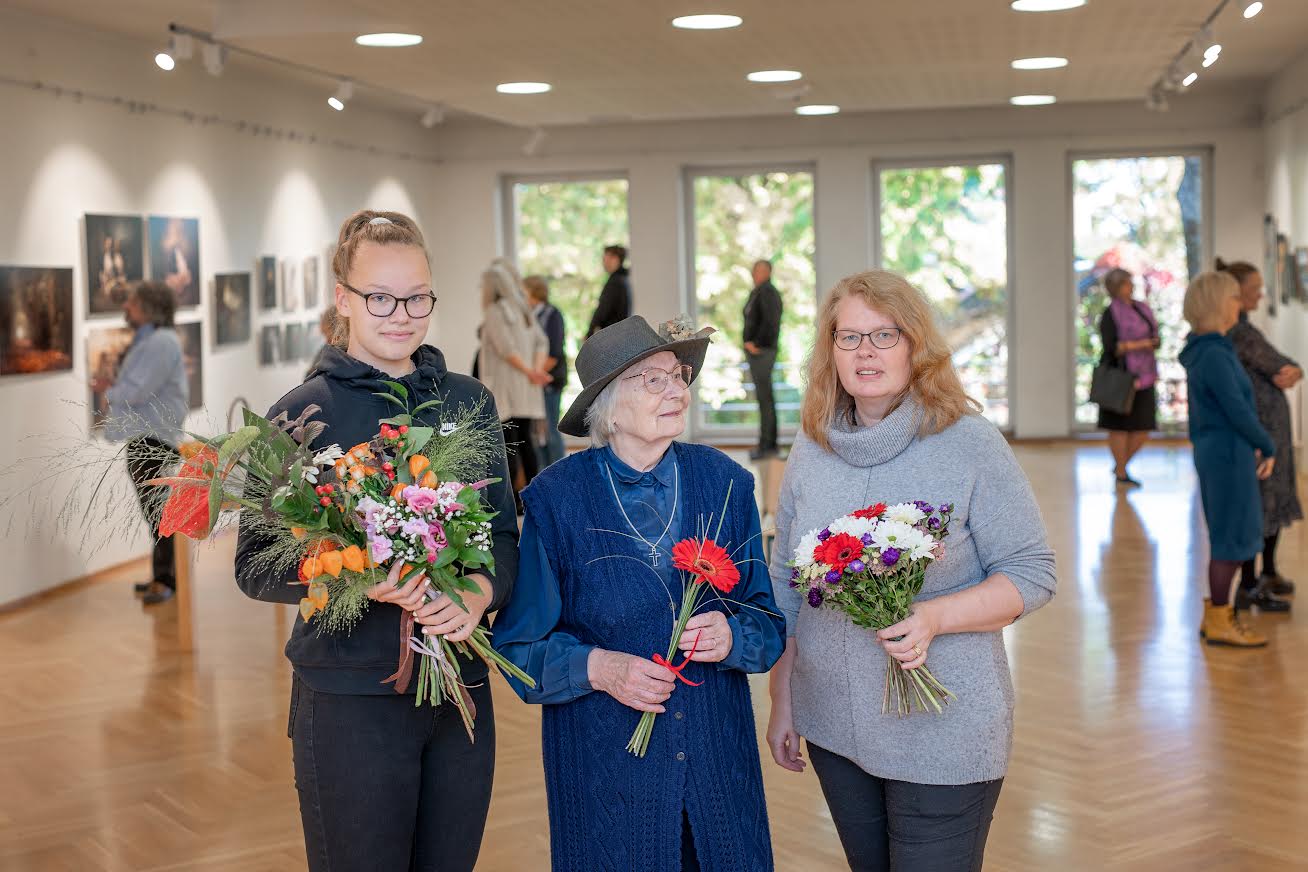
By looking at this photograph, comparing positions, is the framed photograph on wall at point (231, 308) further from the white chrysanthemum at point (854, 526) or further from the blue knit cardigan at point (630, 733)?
the white chrysanthemum at point (854, 526)

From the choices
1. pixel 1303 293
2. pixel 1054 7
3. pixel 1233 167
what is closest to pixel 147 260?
pixel 1054 7

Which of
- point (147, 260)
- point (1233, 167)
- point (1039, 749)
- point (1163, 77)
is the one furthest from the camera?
point (1233, 167)

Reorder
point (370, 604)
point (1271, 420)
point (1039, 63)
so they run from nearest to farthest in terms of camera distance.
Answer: point (370, 604), point (1271, 420), point (1039, 63)

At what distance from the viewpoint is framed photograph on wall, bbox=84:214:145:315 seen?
9312 mm

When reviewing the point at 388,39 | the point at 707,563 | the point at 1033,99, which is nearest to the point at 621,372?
the point at 707,563

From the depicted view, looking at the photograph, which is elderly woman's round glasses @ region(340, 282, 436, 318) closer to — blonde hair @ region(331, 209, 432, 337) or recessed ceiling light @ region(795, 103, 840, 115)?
blonde hair @ region(331, 209, 432, 337)

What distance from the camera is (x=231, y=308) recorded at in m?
11.3

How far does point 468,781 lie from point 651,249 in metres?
13.6

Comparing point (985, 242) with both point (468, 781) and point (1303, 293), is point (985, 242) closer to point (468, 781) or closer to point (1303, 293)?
point (1303, 293)

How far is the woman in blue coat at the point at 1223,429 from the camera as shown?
248 inches

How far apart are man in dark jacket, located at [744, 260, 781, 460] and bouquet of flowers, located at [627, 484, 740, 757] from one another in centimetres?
1156

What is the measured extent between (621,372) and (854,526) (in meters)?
0.49

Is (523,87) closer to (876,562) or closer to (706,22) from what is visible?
(706,22)

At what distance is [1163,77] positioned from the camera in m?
11.4
